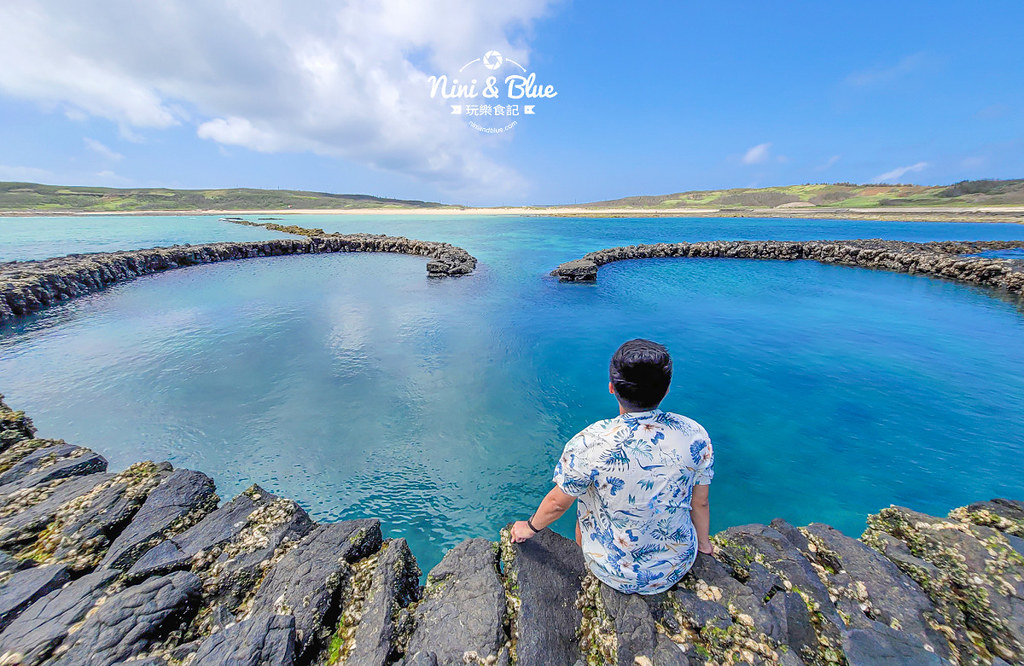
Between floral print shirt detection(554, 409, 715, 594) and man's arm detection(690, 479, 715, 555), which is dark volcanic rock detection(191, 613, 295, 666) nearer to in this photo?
floral print shirt detection(554, 409, 715, 594)

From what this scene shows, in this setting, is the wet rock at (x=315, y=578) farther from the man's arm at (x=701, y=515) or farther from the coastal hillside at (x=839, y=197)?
the coastal hillside at (x=839, y=197)

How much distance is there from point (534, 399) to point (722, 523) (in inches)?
166

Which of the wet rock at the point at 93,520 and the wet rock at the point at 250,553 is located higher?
the wet rock at the point at 93,520

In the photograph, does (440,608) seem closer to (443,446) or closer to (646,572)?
(646,572)

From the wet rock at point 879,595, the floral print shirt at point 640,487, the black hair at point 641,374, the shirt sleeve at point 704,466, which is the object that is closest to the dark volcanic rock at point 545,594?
the floral print shirt at point 640,487

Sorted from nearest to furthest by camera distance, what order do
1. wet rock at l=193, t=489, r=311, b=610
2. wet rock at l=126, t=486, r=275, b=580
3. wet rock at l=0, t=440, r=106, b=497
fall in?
wet rock at l=193, t=489, r=311, b=610
wet rock at l=126, t=486, r=275, b=580
wet rock at l=0, t=440, r=106, b=497

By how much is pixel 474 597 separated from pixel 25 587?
3819mm

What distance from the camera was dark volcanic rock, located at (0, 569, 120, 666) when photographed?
8.74 feet

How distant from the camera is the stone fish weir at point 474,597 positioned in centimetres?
270

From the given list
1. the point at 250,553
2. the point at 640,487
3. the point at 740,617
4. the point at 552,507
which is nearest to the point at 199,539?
the point at 250,553

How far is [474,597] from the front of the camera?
10.2 feet

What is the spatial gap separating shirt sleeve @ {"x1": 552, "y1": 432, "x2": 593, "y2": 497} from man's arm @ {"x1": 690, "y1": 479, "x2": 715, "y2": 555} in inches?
33.1

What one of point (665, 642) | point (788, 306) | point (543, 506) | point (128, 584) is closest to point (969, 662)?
point (665, 642)

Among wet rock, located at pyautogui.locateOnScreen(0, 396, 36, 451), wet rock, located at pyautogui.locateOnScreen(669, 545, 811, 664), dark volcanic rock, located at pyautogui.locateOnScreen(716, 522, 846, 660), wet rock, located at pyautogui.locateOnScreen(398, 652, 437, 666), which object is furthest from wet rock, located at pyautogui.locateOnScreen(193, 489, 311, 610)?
wet rock, located at pyautogui.locateOnScreen(0, 396, 36, 451)
